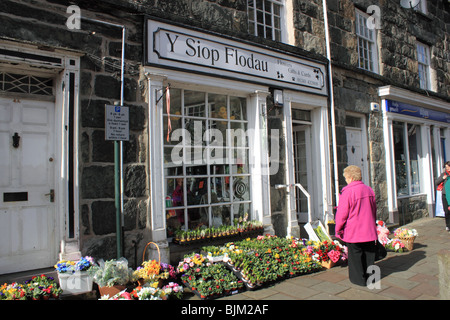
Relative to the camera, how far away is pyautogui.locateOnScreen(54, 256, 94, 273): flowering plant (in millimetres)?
3781

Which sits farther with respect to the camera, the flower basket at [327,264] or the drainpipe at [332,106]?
the drainpipe at [332,106]

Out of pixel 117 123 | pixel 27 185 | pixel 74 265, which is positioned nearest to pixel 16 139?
pixel 27 185

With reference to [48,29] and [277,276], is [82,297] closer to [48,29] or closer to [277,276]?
[277,276]

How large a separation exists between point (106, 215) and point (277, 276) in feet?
7.95

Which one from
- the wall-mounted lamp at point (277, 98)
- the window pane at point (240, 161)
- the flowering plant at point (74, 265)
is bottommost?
the flowering plant at point (74, 265)

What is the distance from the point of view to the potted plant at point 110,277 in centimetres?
386

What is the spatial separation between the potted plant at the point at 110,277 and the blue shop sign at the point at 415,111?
7928 mm

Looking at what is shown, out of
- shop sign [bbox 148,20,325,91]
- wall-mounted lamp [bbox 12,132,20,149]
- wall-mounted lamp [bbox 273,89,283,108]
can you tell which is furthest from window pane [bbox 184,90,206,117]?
wall-mounted lamp [bbox 12,132,20,149]

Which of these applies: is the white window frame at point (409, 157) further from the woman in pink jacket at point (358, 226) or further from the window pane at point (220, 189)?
the window pane at point (220, 189)

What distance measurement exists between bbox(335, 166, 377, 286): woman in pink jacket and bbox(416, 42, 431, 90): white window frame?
828 centimetres

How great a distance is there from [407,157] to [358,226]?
681 cm

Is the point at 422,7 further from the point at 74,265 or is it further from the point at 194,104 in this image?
the point at 74,265

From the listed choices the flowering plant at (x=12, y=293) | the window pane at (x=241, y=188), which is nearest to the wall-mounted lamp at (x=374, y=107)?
the window pane at (x=241, y=188)

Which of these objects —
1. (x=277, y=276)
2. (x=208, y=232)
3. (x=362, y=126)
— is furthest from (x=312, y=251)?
(x=362, y=126)
